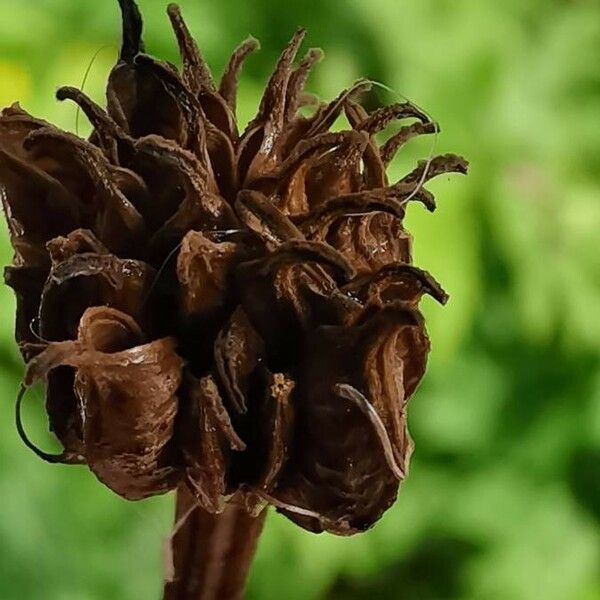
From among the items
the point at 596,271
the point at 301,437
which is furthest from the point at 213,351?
the point at 596,271

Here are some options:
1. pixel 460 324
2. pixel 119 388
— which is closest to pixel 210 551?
pixel 119 388

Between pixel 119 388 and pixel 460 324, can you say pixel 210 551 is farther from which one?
pixel 460 324

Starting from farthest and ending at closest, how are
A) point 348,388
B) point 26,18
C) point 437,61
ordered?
point 437,61
point 26,18
point 348,388

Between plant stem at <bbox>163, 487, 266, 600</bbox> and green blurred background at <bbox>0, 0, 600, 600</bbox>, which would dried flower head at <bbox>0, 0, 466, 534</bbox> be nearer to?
plant stem at <bbox>163, 487, 266, 600</bbox>

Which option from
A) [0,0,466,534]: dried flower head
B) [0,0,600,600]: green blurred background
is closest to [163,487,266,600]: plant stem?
[0,0,466,534]: dried flower head

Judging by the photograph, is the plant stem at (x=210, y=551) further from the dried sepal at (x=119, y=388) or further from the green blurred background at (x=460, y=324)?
the green blurred background at (x=460, y=324)

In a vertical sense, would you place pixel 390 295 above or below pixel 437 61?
below

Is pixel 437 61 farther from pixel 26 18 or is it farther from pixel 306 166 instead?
pixel 306 166

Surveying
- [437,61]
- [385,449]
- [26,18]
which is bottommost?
[385,449]
